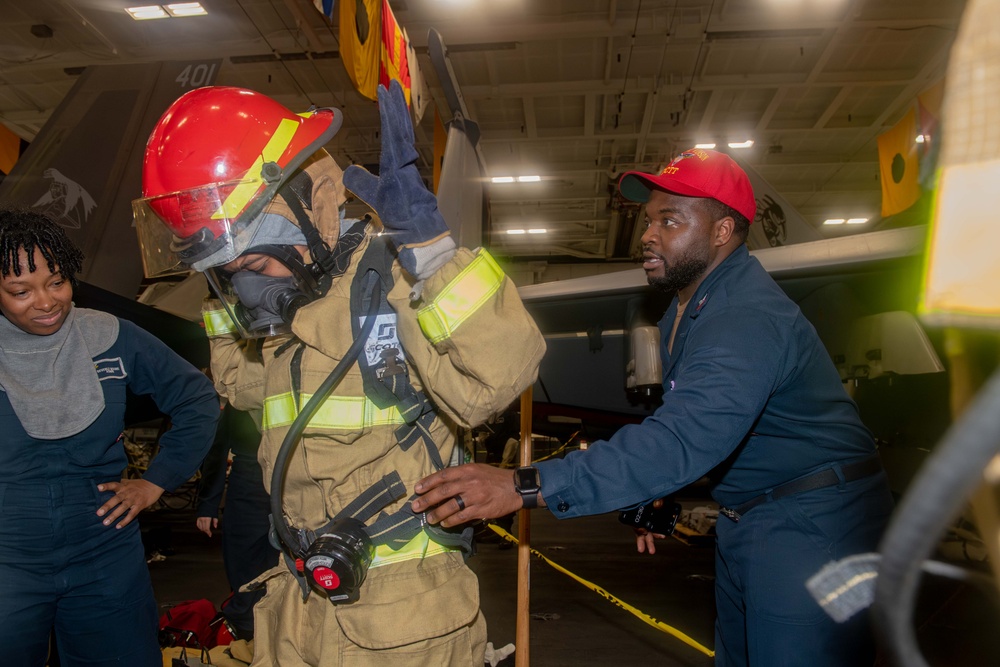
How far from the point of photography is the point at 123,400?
2283 millimetres

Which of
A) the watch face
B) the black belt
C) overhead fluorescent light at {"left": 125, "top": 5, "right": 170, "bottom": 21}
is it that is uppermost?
overhead fluorescent light at {"left": 125, "top": 5, "right": 170, "bottom": 21}

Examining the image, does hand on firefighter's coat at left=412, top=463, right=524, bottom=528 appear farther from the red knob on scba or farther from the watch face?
the red knob on scba

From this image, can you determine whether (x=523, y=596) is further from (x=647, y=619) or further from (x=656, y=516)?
(x=647, y=619)

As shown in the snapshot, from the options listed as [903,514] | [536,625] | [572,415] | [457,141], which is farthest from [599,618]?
[903,514]

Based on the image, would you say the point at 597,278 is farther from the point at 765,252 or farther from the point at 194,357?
the point at 194,357

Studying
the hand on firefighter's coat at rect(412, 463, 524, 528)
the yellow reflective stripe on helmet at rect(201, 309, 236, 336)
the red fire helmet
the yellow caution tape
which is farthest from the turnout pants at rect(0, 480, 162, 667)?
the hand on firefighter's coat at rect(412, 463, 524, 528)

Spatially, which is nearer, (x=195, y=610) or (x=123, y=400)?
(x=123, y=400)

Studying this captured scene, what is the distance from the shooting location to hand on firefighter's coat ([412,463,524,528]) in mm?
1281

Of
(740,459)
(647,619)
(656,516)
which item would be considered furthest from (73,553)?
(647,619)

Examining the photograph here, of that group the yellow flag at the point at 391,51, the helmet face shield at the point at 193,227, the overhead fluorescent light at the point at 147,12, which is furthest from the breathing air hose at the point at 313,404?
the overhead fluorescent light at the point at 147,12

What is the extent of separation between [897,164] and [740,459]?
616cm

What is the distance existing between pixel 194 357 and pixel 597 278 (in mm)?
3518

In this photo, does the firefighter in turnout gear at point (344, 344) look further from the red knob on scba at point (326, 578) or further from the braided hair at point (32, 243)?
the braided hair at point (32, 243)

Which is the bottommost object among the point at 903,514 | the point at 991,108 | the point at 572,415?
the point at 572,415
